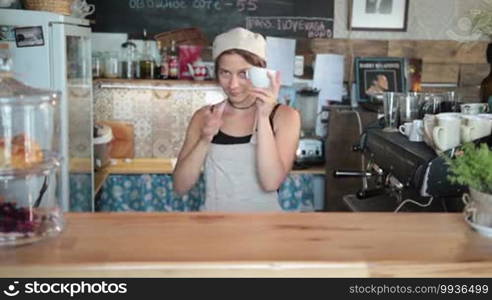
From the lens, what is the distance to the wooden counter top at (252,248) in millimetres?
941

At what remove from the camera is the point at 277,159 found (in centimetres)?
182

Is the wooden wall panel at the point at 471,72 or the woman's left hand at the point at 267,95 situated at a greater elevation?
the wooden wall panel at the point at 471,72

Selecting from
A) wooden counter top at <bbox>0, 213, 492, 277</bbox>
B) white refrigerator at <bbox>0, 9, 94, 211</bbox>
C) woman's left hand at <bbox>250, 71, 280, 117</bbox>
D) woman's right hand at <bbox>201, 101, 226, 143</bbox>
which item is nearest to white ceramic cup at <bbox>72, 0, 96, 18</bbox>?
white refrigerator at <bbox>0, 9, 94, 211</bbox>

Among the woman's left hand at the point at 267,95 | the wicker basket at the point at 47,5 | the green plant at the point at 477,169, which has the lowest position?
the green plant at the point at 477,169

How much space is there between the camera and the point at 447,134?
1.52 m

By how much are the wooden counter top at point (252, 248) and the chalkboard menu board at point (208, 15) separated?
2.76m

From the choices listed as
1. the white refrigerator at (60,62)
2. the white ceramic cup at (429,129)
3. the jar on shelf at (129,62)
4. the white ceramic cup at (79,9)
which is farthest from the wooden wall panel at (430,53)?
the white ceramic cup at (429,129)

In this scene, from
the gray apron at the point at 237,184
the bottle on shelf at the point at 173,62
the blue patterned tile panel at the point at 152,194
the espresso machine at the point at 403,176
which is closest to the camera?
the espresso machine at the point at 403,176

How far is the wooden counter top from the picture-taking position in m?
0.94

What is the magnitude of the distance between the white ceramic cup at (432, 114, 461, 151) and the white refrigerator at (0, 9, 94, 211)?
1.54m

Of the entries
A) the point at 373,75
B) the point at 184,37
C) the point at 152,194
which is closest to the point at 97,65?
the point at 184,37

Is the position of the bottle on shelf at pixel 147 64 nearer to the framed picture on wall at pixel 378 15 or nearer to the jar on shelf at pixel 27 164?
the framed picture on wall at pixel 378 15

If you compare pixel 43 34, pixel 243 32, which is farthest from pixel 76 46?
pixel 243 32

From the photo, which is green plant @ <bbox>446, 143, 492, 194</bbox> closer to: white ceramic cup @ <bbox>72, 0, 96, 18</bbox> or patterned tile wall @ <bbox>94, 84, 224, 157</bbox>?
white ceramic cup @ <bbox>72, 0, 96, 18</bbox>
